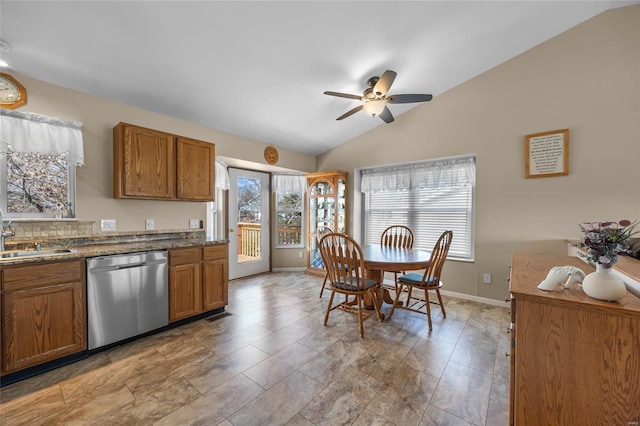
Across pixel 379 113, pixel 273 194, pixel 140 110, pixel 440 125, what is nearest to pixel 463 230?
pixel 440 125

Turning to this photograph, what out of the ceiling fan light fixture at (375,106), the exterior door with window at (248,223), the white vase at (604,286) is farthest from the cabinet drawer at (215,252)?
the white vase at (604,286)

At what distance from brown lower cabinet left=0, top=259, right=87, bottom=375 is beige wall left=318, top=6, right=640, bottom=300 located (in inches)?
162

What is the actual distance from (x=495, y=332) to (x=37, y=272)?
12.8 ft

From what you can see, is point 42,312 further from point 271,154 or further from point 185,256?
point 271,154

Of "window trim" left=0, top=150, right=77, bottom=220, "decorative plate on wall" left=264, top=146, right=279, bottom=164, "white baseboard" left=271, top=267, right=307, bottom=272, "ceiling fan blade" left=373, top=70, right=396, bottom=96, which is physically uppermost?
"ceiling fan blade" left=373, top=70, right=396, bottom=96

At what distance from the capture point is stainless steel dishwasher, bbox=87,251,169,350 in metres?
2.11

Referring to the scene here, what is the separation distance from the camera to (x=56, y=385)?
1.78 m

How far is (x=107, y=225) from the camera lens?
8.70ft

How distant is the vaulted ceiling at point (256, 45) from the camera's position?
6.29 feet

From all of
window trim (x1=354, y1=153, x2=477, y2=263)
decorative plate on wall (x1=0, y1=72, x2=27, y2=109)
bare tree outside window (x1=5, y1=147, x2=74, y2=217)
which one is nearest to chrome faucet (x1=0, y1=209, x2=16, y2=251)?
bare tree outside window (x1=5, y1=147, x2=74, y2=217)

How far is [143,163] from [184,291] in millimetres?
1390

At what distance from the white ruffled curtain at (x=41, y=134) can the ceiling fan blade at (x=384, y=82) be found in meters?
2.88

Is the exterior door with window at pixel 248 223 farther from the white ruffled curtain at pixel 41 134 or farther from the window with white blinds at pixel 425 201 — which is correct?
the white ruffled curtain at pixel 41 134

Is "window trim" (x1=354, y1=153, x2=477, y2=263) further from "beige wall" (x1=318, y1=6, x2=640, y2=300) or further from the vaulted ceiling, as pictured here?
Answer: the vaulted ceiling
